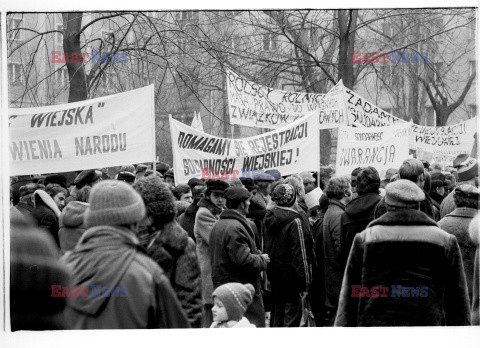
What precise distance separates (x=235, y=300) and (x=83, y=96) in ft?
15.9

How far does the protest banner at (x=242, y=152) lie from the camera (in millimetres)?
9117

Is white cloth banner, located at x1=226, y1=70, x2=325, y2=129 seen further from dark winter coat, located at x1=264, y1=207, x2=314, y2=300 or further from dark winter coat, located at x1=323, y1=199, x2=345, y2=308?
dark winter coat, located at x1=264, y1=207, x2=314, y2=300

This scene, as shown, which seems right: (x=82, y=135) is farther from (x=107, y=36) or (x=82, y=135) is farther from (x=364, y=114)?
(x=364, y=114)

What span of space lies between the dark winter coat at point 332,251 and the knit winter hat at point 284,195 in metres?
0.43

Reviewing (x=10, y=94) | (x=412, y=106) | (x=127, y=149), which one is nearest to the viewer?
(x=10, y=94)

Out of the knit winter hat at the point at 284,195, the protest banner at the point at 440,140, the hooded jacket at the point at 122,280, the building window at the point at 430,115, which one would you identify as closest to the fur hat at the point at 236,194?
the knit winter hat at the point at 284,195

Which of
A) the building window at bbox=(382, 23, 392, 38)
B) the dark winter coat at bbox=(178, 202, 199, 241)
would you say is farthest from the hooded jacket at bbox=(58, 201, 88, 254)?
the building window at bbox=(382, 23, 392, 38)

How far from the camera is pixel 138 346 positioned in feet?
20.9

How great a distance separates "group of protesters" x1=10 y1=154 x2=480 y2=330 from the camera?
198 inches

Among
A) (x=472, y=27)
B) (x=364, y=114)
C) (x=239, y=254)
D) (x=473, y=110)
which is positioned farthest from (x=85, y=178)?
(x=473, y=110)

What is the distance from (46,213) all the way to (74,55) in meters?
1.92

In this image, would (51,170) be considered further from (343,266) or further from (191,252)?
(343,266)

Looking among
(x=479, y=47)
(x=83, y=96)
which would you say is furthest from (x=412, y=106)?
(x=479, y=47)

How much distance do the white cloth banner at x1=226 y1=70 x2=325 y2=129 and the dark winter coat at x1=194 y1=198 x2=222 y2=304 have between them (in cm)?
287
